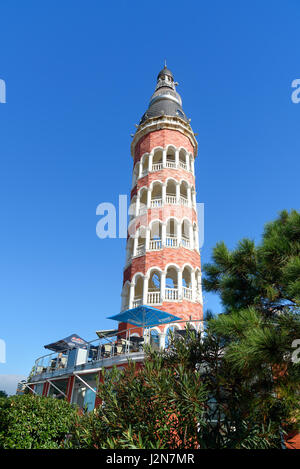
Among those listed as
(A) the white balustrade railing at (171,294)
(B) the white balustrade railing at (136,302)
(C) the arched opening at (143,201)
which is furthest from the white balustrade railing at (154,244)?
(B) the white balustrade railing at (136,302)

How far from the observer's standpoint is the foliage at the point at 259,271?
22.0ft

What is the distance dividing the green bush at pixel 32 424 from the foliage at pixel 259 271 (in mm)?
6599

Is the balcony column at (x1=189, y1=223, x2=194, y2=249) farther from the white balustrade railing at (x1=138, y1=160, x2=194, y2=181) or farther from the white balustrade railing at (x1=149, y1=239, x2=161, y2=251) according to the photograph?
the white balustrade railing at (x1=138, y1=160, x2=194, y2=181)

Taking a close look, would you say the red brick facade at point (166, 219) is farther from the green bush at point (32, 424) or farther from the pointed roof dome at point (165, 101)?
the green bush at point (32, 424)

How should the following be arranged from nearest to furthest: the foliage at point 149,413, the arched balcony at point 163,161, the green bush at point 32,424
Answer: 1. the foliage at point 149,413
2. the green bush at point 32,424
3. the arched balcony at point 163,161

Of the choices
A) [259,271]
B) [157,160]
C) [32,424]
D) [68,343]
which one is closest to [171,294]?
[68,343]

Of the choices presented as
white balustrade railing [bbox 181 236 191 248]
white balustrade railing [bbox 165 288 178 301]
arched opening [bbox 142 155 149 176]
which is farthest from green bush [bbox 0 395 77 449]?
arched opening [bbox 142 155 149 176]

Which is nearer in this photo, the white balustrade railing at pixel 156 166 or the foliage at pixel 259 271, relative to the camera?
the foliage at pixel 259 271

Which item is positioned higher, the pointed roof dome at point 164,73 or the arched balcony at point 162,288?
the pointed roof dome at point 164,73

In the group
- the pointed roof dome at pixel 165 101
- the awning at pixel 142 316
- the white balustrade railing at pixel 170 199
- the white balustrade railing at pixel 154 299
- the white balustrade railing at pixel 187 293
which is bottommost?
the awning at pixel 142 316

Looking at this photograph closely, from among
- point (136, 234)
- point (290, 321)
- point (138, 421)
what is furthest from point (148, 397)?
point (136, 234)
